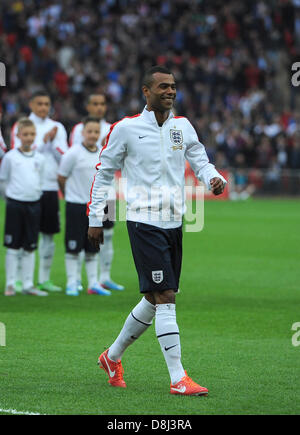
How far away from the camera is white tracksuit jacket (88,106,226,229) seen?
6766 mm

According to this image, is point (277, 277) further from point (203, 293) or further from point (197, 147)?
point (197, 147)

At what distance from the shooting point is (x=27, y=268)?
11.7 meters

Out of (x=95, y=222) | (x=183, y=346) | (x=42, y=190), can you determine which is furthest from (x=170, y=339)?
(x=42, y=190)

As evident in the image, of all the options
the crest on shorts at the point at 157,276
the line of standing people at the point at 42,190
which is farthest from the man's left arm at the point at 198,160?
the line of standing people at the point at 42,190

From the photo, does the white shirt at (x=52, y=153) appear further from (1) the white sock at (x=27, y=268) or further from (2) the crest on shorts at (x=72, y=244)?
(1) the white sock at (x=27, y=268)

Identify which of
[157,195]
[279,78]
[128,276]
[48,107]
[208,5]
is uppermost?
[208,5]

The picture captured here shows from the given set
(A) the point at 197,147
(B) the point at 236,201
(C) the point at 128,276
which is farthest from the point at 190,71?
(A) the point at 197,147

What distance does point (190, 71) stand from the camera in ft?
112

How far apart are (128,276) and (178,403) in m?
7.63

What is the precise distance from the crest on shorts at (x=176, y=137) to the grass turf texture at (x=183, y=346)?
179 centimetres

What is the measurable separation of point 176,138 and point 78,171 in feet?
15.9

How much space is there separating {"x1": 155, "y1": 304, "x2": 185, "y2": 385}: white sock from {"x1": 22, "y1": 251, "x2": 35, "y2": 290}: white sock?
528 centimetres

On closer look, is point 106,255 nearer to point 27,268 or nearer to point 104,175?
point 27,268

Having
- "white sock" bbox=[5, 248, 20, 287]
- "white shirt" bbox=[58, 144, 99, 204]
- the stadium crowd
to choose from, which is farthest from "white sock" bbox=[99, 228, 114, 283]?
the stadium crowd
